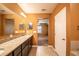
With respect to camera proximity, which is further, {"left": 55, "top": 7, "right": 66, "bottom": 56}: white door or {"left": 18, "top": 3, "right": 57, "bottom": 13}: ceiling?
{"left": 18, "top": 3, "right": 57, "bottom": 13}: ceiling

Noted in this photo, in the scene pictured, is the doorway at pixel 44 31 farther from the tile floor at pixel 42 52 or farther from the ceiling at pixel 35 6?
the ceiling at pixel 35 6

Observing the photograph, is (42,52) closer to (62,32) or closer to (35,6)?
(62,32)

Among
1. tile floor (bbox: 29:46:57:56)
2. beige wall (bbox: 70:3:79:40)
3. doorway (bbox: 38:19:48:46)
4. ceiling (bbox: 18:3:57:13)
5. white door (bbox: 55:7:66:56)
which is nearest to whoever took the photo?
beige wall (bbox: 70:3:79:40)

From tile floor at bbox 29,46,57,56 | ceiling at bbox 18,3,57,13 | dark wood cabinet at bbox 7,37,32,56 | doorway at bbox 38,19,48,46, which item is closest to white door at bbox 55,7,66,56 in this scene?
ceiling at bbox 18,3,57,13

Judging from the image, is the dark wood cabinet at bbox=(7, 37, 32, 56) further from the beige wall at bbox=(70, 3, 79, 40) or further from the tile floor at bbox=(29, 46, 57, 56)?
the beige wall at bbox=(70, 3, 79, 40)

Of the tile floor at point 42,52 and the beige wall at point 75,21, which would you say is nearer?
the beige wall at point 75,21

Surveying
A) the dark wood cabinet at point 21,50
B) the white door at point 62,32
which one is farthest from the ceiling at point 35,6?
the dark wood cabinet at point 21,50

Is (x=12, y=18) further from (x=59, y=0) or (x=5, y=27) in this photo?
(x=59, y=0)

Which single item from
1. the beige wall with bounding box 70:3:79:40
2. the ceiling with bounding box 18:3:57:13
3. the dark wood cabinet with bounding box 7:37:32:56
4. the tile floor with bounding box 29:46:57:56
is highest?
the ceiling with bounding box 18:3:57:13

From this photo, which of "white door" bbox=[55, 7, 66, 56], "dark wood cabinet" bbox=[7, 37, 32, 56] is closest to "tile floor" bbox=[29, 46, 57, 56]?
"dark wood cabinet" bbox=[7, 37, 32, 56]

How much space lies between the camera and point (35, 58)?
1.37 m

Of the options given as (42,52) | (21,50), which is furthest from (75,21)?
(42,52)

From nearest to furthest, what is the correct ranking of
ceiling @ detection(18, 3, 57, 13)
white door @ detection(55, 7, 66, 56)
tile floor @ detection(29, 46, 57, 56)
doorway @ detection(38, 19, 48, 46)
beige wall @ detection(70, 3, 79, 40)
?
1. beige wall @ detection(70, 3, 79, 40)
2. white door @ detection(55, 7, 66, 56)
3. ceiling @ detection(18, 3, 57, 13)
4. tile floor @ detection(29, 46, 57, 56)
5. doorway @ detection(38, 19, 48, 46)

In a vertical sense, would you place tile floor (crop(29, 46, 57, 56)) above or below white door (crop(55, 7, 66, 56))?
below
